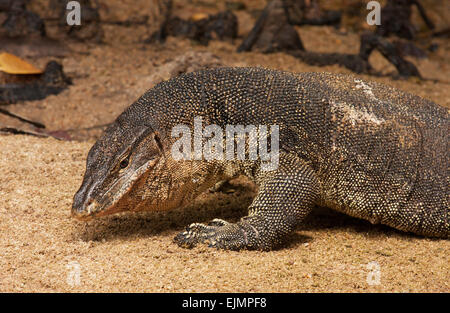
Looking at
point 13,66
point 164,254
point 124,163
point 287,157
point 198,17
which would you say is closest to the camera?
point 164,254

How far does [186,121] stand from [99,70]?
490 cm

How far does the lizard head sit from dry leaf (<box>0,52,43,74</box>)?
13.8 feet

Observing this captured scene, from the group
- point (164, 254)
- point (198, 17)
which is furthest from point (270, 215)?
point (198, 17)

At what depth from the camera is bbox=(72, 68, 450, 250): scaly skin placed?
4180 millimetres

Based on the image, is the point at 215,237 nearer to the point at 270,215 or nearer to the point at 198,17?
the point at 270,215

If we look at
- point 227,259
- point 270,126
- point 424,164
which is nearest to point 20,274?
point 227,259

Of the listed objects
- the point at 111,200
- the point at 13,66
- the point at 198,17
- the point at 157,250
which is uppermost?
the point at 198,17

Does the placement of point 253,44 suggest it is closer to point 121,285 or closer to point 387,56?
point 387,56

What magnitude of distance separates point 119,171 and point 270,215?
4.03ft

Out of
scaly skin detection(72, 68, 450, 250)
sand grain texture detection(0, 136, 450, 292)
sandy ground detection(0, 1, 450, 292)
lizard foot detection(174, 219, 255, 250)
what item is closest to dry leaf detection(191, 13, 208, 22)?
sandy ground detection(0, 1, 450, 292)

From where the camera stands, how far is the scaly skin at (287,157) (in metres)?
4.18

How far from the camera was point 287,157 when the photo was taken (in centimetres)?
441

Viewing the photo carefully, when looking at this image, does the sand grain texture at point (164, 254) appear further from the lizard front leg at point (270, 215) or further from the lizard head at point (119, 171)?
the lizard head at point (119, 171)

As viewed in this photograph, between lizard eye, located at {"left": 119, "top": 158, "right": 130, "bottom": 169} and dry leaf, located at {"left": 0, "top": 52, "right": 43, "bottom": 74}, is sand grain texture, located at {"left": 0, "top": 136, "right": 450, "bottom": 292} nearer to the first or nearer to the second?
lizard eye, located at {"left": 119, "top": 158, "right": 130, "bottom": 169}
